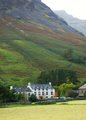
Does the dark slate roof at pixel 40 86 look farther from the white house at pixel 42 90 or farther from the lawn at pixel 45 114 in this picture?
the lawn at pixel 45 114

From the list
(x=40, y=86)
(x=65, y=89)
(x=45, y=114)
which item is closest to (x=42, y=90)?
(x=40, y=86)

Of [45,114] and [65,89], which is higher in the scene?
[65,89]

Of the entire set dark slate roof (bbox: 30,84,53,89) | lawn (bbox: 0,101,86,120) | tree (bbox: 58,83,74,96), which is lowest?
lawn (bbox: 0,101,86,120)

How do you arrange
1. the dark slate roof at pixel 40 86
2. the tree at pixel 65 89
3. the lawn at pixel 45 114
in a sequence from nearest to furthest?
the lawn at pixel 45 114
the tree at pixel 65 89
the dark slate roof at pixel 40 86

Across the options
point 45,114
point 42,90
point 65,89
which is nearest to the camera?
point 45,114

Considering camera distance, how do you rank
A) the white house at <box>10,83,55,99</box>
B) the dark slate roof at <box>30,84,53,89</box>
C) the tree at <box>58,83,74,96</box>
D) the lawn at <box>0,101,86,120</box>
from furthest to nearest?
the dark slate roof at <box>30,84,53,89</box>, the white house at <box>10,83,55,99</box>, the tree at <box>58,83,74,96</box>, the lawn at <box>0,101,86,120</box>

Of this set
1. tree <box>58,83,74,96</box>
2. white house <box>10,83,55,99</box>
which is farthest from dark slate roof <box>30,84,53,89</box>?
tree <box>58,83,74,96</box>

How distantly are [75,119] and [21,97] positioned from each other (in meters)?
71.0

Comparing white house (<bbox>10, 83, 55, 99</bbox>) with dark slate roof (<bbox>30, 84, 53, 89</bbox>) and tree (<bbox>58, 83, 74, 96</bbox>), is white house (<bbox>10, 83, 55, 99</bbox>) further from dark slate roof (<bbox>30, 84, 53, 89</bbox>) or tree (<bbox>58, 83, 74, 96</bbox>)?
tree (<bbox>58, 83, 74, 96</bbox>)

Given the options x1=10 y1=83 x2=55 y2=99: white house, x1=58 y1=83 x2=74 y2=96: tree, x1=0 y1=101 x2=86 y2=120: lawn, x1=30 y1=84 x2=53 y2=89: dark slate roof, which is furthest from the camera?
x1=30 y1=84 x2=53 y2=89: dark slate roof

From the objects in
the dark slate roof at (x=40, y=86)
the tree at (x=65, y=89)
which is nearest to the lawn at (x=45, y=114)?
the tree at (x=65, y=89)

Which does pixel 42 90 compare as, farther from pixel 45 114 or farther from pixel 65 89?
pixel 45 114

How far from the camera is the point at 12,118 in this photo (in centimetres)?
7512

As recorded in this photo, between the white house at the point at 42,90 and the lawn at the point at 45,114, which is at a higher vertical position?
the white house at the point at 42,90
